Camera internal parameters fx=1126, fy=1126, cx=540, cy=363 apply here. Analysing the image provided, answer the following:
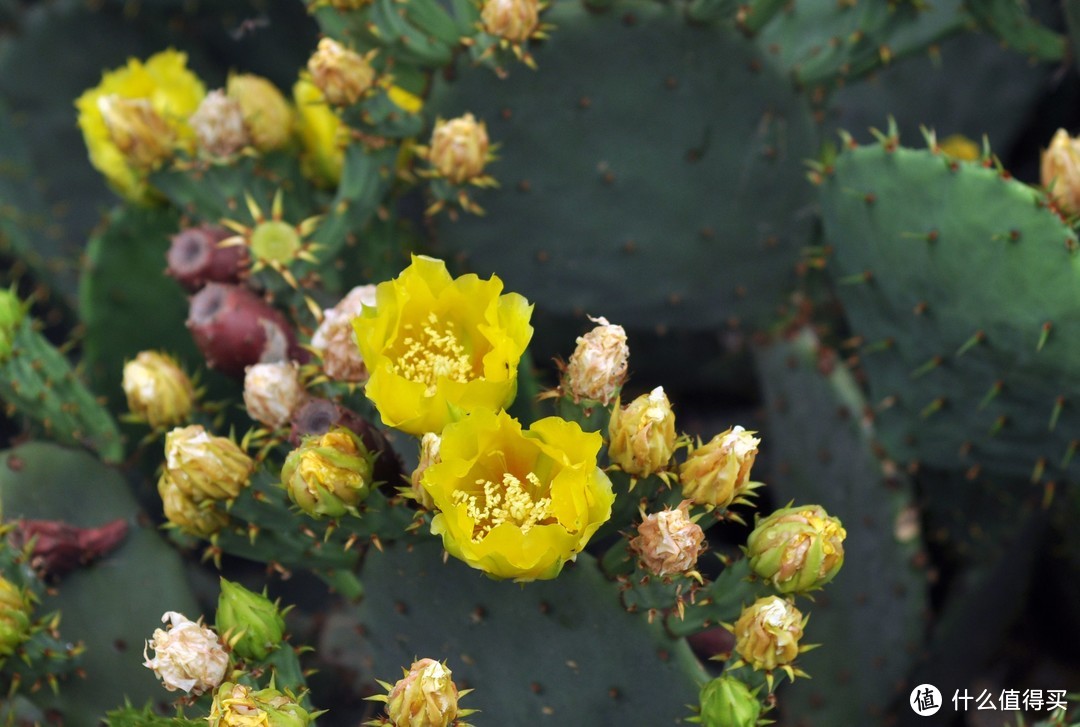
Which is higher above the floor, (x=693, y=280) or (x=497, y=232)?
(x=497, y=232)

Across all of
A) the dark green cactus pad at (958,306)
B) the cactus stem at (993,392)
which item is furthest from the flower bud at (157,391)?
the cactus stem at (993,392)

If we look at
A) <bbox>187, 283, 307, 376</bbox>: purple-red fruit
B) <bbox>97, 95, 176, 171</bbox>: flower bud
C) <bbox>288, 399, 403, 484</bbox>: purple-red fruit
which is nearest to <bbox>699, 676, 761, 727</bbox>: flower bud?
<bbox>288, 399, 403, 484</bbox>: purple-red fruit

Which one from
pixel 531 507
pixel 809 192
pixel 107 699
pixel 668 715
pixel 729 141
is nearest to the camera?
pixel 531 507

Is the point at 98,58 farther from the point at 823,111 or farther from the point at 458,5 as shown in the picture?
the point at 823,111

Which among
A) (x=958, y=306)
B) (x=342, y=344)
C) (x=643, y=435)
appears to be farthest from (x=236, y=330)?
(x=958, y=306)

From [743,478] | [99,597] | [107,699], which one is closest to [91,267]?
[99,597]

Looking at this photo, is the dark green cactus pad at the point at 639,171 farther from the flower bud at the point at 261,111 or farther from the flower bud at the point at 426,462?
the flower bud at the point at 426,462
